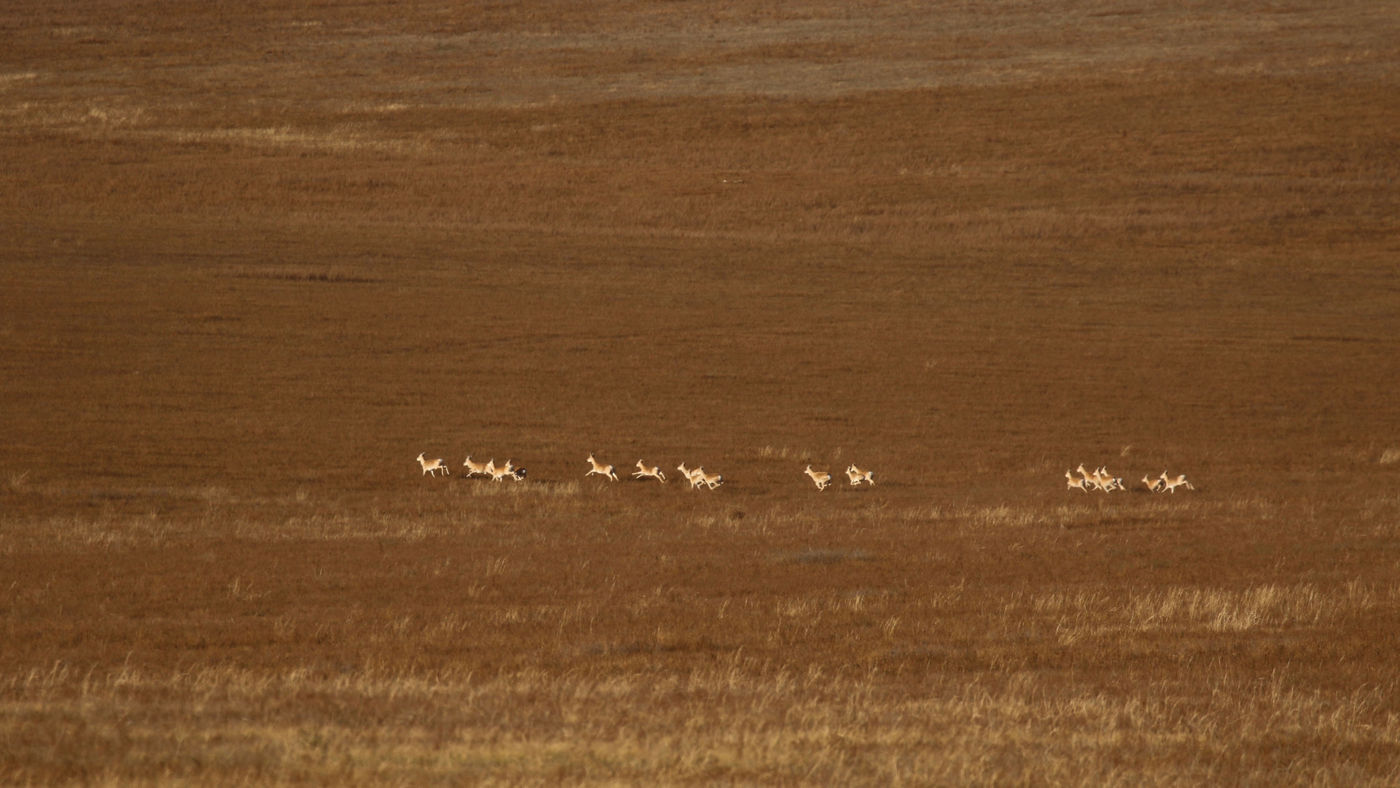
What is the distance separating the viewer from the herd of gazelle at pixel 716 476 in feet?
81.8

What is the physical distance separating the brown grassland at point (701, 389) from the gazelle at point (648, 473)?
0.35 metres

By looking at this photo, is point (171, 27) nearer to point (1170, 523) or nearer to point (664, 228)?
point (664, 228)

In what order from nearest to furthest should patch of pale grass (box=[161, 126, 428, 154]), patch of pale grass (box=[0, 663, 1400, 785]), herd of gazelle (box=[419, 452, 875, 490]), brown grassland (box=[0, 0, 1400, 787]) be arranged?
patch of pale grass (box=[0, 663, 1400, 785]), brown grassland (box=[0, 0, 1400, 787]), herd of gazelle (box=[419, 452, 875, 490]), patch of pale grass (box=[161, 126, 428, 154])

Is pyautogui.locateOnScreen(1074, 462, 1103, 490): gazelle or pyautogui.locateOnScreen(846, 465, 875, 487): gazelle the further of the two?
pyautogui.locateOnScreen(846, 465, 875, 487): gazelle

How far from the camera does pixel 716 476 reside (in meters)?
25.4

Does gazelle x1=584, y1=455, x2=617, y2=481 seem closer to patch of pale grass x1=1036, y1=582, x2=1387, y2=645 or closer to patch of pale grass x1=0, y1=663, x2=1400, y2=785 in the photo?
patch of pale grass x1=1036, y1=582, x2=1387, y2=645

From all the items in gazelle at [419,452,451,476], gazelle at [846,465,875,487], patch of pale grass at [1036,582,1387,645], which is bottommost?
gazelle at [846,465,875,487]

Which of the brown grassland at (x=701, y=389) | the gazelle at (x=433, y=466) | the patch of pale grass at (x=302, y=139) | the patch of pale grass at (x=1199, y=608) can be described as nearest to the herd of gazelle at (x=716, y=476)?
the gazelle at (x=433, y=466)

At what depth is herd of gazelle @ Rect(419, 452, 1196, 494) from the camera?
2492cm

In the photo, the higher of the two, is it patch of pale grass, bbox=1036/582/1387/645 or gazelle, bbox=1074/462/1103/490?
patch of pale grass, bbox=1036/582/1387/645

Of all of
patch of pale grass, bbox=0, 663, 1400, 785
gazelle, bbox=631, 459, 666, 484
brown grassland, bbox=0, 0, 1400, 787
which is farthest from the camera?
gazelle, bbox=631, 459, 666, 484

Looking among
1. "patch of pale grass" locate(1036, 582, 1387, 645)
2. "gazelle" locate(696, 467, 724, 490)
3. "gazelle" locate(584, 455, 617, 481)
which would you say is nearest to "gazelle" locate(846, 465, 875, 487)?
"gazelle" locate(696, 467, 724, 490)

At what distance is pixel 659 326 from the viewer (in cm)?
4297

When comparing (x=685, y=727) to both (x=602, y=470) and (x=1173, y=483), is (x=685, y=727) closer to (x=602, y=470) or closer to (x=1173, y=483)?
(x=602, y=470)
